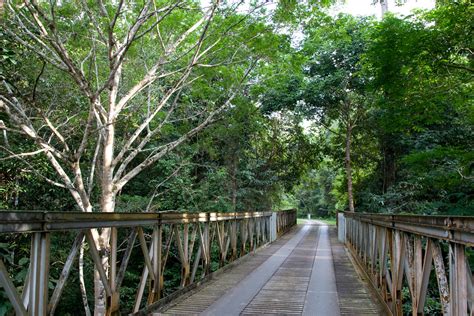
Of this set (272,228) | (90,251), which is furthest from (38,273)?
(272,228)

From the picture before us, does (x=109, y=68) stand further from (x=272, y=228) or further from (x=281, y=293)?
(x=272, y=228)

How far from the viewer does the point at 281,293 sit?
5.46 meters

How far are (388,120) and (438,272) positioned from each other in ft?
22.4

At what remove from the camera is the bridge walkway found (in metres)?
4.52

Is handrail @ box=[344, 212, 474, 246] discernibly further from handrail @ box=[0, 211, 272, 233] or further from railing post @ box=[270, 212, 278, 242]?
railing post @ box=[270, 212, 278, 242]

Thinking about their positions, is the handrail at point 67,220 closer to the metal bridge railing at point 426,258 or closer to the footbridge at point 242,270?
the footbridge at point 242,270

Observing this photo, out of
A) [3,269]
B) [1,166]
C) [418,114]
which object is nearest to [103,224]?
[3,269]

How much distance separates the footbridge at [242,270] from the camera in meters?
2.33

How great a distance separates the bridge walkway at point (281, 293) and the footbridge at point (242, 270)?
1 centimetres

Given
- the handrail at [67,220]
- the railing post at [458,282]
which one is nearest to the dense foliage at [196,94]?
the handrail at [67,220]

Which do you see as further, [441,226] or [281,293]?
[281,293]

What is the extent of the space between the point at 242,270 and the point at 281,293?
2064 mm

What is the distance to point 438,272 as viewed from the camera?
8.43ft

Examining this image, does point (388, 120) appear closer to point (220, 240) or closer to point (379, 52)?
point (379, 52)
